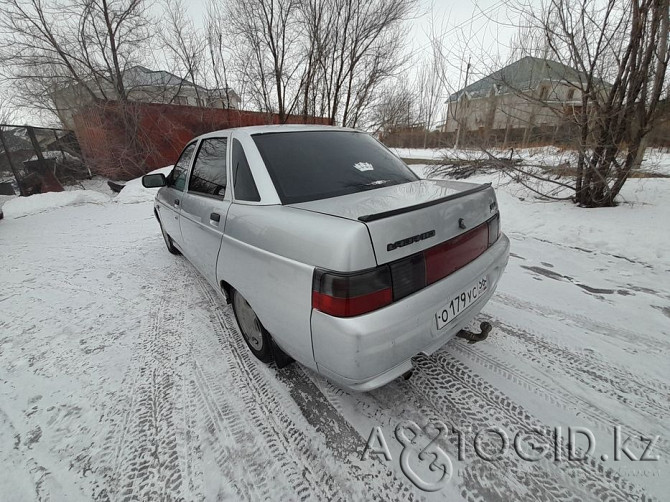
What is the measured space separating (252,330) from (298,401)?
24.1 inches

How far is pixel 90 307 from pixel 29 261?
238 centimetres

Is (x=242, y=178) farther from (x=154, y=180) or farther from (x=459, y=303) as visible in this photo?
(x=154, y=180)

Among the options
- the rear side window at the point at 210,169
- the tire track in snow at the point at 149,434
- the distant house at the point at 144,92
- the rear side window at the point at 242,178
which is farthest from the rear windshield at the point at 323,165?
the distant house at the point at 144,92

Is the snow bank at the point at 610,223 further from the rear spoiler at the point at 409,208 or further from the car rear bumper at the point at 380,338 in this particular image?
the car rear bumper at the point at 380,338

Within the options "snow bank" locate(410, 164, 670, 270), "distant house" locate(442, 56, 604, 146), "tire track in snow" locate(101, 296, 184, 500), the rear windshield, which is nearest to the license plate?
the rear windshield

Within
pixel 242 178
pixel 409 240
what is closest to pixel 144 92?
pixel 242 178

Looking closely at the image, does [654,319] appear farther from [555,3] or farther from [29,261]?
[29,261]

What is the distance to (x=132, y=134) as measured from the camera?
37.0 feet

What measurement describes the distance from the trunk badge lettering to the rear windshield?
0.63 meters

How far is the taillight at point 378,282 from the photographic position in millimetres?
1171

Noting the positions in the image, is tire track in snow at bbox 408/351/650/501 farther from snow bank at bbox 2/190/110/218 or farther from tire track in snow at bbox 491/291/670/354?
snow bank at bbox 2/190/110/218

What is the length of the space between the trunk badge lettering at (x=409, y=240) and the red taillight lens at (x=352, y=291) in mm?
99

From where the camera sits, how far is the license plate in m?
1.45

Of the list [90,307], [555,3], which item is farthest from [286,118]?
[90,307]
